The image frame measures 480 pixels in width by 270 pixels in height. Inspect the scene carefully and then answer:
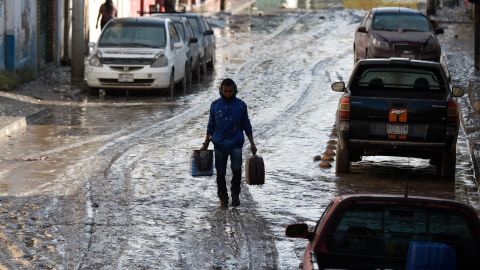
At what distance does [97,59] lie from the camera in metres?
30.0

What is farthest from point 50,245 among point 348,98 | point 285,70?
point 285,70

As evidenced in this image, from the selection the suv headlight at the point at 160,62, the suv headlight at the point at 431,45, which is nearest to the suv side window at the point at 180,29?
the suv headlight at the point at 160,62

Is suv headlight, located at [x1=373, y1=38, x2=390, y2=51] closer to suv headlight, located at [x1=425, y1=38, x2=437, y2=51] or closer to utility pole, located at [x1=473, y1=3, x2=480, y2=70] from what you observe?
suv headlight, located at [x1=425, y1=38, x2=437, y2=51]

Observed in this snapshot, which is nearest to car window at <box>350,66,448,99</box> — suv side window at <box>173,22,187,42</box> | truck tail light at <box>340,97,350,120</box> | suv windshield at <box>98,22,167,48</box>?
truck tail light at <box>340,97,350,120</box>

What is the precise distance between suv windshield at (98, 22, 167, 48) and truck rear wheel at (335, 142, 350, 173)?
11.2m

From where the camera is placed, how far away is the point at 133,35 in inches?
1219

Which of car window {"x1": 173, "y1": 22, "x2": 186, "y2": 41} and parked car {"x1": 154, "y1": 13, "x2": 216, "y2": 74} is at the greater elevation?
car window {"x1": 173, "y1": 22, "x2": 186, "y2": 41}

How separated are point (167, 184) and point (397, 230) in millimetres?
8903

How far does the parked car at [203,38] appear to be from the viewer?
3512 centimetres

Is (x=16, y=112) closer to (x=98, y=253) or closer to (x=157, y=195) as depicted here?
(x=157, y=195)

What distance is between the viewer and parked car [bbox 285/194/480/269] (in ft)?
32.6

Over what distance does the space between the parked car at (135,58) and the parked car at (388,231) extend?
19.9 m

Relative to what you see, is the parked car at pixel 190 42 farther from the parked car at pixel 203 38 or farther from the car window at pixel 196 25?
the car window at pixel 196 25

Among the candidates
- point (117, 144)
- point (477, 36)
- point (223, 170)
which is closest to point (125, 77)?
point (117, 144)
